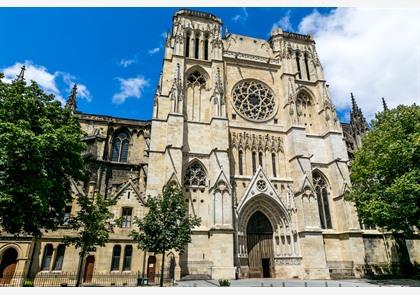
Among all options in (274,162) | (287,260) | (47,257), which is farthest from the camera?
(274,162)

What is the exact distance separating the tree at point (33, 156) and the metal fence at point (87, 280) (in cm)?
481

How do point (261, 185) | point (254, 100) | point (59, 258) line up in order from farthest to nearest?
point (254, 100) < point (261, 185) < point (59, 258)

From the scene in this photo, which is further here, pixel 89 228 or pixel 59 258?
pixel 59 258

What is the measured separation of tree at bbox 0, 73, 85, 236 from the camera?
11.8 m

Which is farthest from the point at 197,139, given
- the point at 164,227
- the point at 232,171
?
the point at 164,227

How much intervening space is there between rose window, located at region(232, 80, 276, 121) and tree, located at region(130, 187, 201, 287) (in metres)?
13.9

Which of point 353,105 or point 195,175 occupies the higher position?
point 353,105

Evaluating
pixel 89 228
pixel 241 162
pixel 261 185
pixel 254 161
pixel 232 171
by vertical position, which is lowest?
pixel 89 228

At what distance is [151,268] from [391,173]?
16902mm

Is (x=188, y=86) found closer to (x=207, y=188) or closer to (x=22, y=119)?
(x=207, y=188)

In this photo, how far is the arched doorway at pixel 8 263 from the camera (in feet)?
61.7

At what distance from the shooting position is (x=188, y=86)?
1042 inches

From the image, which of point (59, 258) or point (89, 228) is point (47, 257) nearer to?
point (59, 258)

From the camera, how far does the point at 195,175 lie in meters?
22.7
